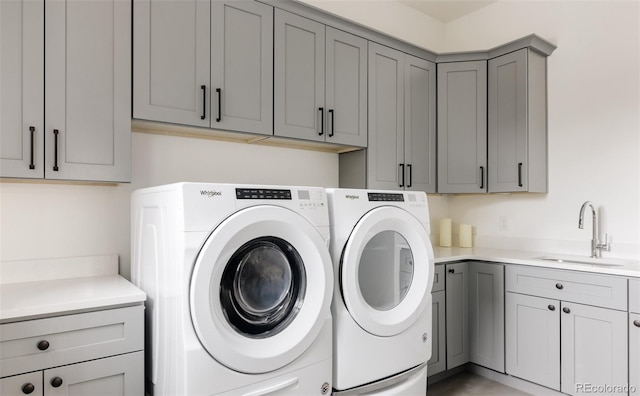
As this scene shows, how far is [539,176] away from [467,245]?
800mm

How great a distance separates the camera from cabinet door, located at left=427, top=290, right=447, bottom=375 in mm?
2631

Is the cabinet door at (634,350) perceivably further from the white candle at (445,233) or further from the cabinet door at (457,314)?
the white candle at (445,233)

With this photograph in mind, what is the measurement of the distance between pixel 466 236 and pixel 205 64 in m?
2.48

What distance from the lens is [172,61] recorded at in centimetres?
198

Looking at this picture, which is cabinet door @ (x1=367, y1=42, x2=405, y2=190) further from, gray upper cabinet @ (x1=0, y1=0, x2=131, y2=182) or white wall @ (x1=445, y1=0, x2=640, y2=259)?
gray upper cabinet @ (x1=0, y1=0, x2=131, y2=182)

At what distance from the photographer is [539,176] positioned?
9.77ft

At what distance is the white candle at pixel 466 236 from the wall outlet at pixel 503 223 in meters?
0.25

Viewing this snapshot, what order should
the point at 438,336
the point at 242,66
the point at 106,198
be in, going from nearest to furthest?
1. the point at 106,198
2. the point at 242,66
3. the point at 438,336

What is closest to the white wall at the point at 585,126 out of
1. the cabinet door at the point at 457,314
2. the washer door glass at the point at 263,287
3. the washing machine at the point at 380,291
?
the cabinet door at the point at 457,314

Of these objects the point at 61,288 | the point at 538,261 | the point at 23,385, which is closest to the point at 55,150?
the point at 61,288

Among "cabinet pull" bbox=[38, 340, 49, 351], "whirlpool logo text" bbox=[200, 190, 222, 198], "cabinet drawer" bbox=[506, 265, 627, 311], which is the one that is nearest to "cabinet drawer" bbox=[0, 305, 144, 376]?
"cabinet pull" bbox=[38, 340, 49, 351]

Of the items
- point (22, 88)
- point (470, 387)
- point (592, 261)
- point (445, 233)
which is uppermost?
point (22, 88)

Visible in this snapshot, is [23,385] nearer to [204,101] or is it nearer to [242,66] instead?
[204,101]

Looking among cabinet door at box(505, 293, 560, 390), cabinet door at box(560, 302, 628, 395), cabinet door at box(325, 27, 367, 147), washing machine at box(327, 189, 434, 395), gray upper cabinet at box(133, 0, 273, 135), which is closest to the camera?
washing machine at box(327, 189, 434, 395)
